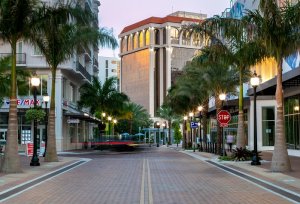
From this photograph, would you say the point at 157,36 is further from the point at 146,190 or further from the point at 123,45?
the point at 146,190

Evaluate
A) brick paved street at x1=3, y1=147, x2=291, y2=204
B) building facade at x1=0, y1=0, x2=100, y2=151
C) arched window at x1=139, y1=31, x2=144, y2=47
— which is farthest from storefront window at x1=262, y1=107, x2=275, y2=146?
arched window at x1=139, y1=31, x2=144, y2=47

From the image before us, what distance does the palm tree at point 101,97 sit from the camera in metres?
68.4

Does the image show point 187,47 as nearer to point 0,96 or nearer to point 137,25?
point 137,25

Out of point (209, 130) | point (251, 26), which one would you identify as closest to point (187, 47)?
point (209, 130)

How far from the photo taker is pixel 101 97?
2758 inches

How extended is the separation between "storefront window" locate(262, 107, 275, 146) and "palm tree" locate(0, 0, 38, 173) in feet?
101

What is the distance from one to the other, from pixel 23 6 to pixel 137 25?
519 feet

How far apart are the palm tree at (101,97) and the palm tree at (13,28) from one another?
43815 mm

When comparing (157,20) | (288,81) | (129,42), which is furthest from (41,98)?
(129,42)

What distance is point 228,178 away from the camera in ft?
67.5

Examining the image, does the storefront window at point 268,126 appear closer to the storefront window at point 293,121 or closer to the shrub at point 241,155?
the storefront window at point 293,121

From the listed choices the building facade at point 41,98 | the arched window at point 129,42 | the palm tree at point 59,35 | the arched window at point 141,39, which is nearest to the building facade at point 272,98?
the palm tree at point 59,35

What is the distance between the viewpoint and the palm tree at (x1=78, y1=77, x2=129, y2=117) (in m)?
68.4

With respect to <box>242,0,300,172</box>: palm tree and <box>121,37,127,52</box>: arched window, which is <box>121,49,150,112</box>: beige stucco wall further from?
<box>242,0,300,172</box>: palm tree
